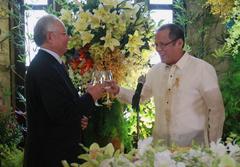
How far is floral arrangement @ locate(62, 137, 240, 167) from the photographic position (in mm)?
1158

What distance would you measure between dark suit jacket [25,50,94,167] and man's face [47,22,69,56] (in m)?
0.08

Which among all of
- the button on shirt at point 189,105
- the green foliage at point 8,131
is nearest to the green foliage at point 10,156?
the green foliage at point 8,131

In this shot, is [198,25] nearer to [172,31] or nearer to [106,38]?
[172,31]

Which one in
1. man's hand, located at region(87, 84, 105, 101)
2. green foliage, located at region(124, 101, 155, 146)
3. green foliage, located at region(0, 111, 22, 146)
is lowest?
green foliage, located at region(0, 111, 22, 146)

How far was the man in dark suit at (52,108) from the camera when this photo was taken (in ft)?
8.09

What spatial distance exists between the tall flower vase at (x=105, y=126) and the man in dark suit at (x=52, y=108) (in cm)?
34

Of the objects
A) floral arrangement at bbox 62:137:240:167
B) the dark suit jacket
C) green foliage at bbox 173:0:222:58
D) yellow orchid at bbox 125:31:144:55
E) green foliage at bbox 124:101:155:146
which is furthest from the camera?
green foliage at bbox 173:0:222:58

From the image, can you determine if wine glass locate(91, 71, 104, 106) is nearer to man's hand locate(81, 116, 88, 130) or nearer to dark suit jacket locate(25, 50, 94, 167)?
dark suit jacket locate(25, 50, 94, 167)

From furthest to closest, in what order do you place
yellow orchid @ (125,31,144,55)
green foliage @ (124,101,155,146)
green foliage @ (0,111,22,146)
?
1. green foliage @ (0,111,22,146)
2. green foliage @ (124,101,155,146)
3. yellow orchid @ (125,31,144,55)

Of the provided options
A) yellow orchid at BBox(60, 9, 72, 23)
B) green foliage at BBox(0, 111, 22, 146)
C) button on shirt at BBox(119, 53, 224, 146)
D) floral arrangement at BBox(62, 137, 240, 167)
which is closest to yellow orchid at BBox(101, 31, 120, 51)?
yellow orchid at BBox(60, 9, 72, 23)

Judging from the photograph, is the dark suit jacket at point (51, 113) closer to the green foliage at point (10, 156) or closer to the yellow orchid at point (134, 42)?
the yellow orchid at point (134, 42)

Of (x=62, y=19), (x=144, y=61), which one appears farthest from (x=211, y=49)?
(x=62, y=19)

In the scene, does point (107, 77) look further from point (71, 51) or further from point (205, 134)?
point (205, 134)

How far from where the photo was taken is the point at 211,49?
15.4 feet
